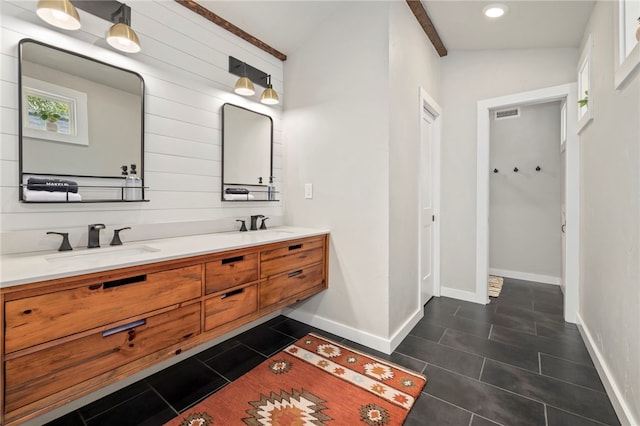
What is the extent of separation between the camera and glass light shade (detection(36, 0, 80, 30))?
4.41 feet

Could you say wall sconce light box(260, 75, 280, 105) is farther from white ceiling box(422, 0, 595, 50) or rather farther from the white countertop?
white ceiling box(422, 0, 595, 50)

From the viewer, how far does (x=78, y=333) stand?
119 cm

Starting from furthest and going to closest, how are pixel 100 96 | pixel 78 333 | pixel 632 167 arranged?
pixel 100 96
pixel 632 167
pixel 78 333

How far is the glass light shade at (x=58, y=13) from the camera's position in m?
1.34

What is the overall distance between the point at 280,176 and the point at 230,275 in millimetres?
1391

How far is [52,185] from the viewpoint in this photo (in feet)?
5.06

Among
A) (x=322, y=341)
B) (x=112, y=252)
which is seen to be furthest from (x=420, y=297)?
(x=112, y=252)

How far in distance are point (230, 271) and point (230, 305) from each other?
213mm

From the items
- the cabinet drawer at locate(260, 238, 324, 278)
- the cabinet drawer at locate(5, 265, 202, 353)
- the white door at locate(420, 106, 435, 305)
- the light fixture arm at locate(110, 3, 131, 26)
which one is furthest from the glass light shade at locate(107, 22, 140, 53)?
the white door at locate(420, 106, 435, 305)

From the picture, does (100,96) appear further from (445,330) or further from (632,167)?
(445,330)

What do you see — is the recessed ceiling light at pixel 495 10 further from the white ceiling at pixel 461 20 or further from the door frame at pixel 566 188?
the door frame at pixel 566 188

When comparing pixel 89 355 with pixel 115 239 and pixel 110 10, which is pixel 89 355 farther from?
pixel 110 10

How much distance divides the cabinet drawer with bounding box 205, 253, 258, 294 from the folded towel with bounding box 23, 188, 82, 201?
816 mm

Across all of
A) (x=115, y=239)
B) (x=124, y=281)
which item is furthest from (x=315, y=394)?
(x=115, y=239)
